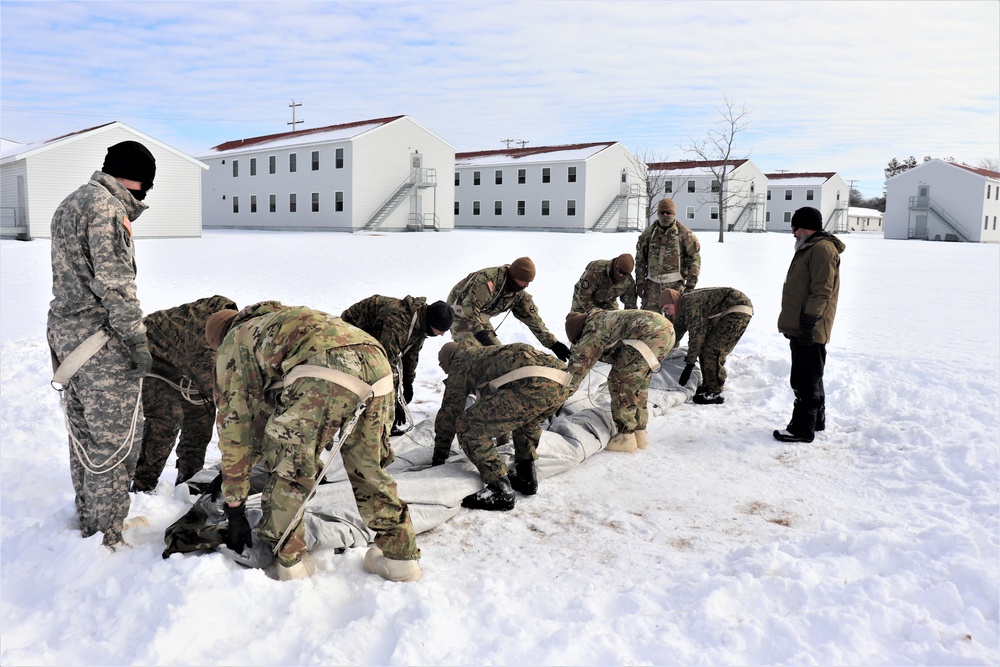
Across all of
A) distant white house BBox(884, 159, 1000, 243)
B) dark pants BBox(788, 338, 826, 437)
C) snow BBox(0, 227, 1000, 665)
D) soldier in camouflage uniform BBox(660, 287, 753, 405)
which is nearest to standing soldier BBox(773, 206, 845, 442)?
dark pants BBox(788, 338, 826, 437)

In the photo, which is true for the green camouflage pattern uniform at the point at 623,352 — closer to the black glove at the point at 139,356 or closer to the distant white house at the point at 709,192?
the black glove at the point at 139,356

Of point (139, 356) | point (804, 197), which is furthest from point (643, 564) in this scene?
point (804, 197)

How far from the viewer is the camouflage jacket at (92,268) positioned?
3520 millimetres

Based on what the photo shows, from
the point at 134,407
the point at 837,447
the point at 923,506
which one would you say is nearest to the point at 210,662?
the point at 134,407

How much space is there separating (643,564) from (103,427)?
2869 mm

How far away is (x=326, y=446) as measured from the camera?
132 inches

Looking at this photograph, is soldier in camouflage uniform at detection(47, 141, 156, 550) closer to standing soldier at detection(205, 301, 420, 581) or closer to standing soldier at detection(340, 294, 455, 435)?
standing soldier at detection(205, 301, 420, 581)

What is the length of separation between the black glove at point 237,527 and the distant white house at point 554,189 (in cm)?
3739

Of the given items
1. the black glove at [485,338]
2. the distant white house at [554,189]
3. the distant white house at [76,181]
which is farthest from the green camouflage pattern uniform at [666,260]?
the distant white house at [554,189]

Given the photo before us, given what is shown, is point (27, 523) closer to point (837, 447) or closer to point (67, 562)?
point (67, 562)

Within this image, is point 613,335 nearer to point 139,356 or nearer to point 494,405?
point 494,405

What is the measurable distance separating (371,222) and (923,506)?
3071 cm

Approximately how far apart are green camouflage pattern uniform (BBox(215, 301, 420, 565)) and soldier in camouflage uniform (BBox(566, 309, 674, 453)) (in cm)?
223

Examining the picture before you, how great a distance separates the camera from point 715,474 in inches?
215
